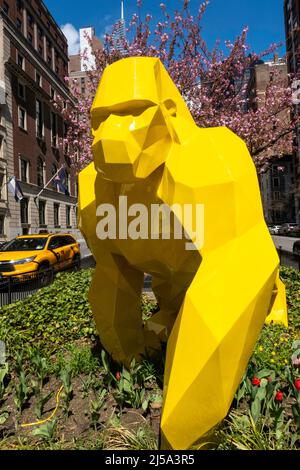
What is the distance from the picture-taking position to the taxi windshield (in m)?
13.0

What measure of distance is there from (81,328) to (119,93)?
12.6 feet

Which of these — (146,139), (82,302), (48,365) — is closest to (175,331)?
(146,139)

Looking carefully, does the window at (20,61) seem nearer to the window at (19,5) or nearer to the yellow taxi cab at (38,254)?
the window at (19,5)

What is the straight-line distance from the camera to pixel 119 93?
7.41ft

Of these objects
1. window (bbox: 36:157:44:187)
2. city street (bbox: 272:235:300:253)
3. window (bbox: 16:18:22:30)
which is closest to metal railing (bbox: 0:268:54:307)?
city street (bbox: 272:235:300:253)

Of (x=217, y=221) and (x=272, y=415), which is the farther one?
(x=272, y=415)

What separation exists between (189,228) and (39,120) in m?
40.9

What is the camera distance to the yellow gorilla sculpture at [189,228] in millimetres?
2125

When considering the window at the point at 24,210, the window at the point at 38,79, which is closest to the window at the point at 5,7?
the window at the point at 38,79

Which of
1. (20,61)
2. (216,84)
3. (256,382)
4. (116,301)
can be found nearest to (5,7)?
(20,61)

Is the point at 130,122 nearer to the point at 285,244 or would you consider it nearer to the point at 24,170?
the point at 285,244

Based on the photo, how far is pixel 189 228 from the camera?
95.0 inches

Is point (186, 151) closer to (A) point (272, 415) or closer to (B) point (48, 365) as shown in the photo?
(A) point (272, 415)

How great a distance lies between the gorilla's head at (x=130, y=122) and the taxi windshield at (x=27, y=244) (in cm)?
1116
